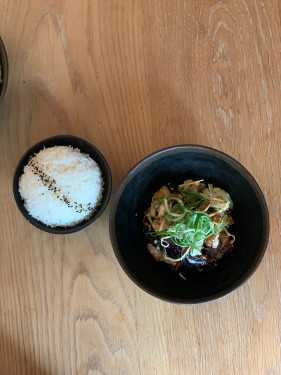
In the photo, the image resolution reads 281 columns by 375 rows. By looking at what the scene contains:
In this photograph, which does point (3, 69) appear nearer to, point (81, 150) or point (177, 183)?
point (81, 150)

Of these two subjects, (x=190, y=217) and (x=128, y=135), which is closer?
(x=190, y=217)

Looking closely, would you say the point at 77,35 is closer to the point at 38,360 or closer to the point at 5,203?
the point at 5,203

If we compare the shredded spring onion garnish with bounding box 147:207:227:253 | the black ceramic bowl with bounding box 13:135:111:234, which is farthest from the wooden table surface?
the shredded spring onion garnish with bounding box 147:207:227:253

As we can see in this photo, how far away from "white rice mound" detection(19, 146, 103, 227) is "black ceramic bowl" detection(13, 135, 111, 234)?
2cm

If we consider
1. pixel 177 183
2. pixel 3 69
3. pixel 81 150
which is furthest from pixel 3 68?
pixel 177 183

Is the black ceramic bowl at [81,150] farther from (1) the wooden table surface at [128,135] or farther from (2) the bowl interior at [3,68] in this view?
(2) the bowl interior at [3,68]

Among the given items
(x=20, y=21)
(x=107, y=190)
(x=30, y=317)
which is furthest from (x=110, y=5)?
(x=30, y=317)

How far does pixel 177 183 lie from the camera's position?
1.25 metres

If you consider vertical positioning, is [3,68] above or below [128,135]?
above

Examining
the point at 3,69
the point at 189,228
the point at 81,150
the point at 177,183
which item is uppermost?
the point at 3,69

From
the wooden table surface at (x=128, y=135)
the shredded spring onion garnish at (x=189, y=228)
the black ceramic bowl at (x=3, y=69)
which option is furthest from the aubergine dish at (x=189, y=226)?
the black ceramic bowl at (x=3, y=69)

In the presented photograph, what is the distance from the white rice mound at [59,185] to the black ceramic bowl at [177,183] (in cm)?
12

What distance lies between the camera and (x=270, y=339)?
1260mm

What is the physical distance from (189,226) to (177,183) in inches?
6.8
